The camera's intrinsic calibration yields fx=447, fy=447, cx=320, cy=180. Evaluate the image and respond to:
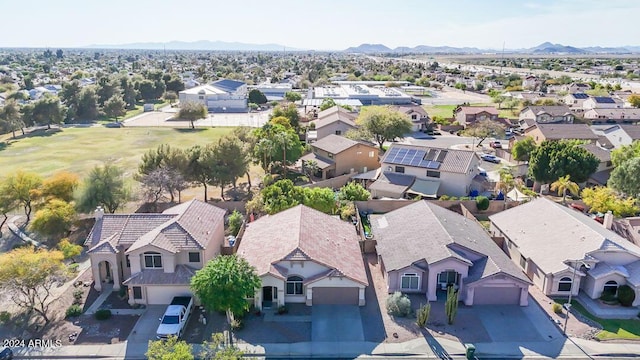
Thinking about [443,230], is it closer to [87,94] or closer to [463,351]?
[463,351]

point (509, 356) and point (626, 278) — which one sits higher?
point (626, 278)

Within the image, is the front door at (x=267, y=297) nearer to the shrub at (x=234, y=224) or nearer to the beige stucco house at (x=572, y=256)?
the shrub at (x=234, y=224)

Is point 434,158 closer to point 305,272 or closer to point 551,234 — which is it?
point 551,234

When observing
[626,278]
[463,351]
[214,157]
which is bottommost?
[463,351]

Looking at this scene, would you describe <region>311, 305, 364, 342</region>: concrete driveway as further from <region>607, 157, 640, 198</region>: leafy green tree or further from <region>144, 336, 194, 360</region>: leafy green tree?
<region>607, 157, 640, 198</region>: leafy green tree

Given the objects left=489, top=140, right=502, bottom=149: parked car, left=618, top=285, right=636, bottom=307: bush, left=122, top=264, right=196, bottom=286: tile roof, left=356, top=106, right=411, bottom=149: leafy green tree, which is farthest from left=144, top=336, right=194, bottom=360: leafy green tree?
left=489, top=140, right=502, bottom=149: parked car

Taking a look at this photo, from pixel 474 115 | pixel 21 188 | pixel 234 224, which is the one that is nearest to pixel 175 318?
pixel 234 224

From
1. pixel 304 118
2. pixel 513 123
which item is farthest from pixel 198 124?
pixel 513 123
